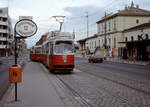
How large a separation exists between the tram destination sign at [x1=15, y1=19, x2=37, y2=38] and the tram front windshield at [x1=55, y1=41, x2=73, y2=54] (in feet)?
36.9

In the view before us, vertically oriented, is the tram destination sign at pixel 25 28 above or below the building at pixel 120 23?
below

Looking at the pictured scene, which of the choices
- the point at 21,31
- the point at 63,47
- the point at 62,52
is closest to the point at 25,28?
the point at 21,31

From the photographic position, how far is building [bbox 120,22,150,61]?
1921 inches

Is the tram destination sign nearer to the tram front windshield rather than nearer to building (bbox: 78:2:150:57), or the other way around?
the tram front windshield

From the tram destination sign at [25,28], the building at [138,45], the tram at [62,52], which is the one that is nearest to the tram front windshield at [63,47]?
the tram at [62,52]

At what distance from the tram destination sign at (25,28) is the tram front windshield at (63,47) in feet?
36.9

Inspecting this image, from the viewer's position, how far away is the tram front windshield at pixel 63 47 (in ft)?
66.2

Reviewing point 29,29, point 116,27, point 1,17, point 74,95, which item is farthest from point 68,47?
point 1,17

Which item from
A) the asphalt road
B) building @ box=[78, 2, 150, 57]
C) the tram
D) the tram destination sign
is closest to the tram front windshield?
the tram

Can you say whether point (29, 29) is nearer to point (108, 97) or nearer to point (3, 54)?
point (108, 97)

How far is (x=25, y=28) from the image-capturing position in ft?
29.1

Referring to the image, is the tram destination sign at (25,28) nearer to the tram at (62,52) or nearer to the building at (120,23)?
the tram at (62,52)

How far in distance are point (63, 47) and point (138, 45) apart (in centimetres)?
3241

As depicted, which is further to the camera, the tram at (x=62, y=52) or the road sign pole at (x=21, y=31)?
the tram at (x=62, y=52)
